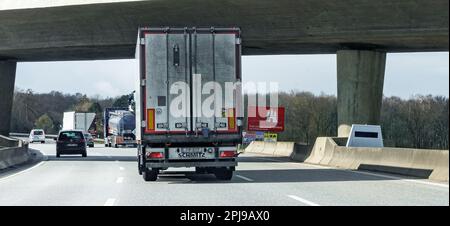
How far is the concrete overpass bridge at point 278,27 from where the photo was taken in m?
30.5

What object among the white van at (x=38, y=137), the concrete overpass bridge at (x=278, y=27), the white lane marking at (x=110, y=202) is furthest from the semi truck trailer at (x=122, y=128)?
the white lane marking at (x=110, y=202)

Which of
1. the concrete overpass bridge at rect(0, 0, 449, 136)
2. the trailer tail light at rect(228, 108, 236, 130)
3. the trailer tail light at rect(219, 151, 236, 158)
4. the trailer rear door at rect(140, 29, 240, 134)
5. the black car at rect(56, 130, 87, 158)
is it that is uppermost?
the concrete overpass bridge at rect(0, 0, 449, 136)

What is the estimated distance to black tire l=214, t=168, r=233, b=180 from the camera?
19797 mm

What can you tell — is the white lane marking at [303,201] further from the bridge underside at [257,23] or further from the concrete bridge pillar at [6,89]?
the concrete bridge pillar at [6,89]

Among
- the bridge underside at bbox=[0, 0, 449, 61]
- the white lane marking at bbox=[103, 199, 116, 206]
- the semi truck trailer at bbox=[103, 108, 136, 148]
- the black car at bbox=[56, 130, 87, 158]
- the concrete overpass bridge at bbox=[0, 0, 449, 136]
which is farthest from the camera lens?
the semi truck trailer at bbox=[103, 108, 136, 148]

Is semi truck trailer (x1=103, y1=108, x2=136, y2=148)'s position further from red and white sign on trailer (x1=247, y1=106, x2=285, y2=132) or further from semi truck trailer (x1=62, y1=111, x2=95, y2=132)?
semi truck trailer (x1=62, y1=111, x2=95, y2=132)

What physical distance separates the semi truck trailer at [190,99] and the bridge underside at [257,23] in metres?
11.6

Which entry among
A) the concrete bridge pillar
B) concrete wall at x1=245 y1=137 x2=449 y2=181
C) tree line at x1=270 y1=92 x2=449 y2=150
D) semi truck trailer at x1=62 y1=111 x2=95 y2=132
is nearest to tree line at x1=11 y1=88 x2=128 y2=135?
semi truck trailer at x1=62 y1=111 x2=95 y2=132

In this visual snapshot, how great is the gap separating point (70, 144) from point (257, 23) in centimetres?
1592

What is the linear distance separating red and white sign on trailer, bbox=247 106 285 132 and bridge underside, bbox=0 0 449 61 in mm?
21752

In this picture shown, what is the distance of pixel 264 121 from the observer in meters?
60.6

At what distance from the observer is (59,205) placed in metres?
13.1

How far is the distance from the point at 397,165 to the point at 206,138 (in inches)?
244

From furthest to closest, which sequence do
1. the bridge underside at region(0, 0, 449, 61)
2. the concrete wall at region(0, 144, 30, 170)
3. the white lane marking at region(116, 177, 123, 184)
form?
the bridge underside at region(0, 0, 449, 61)
the concrete wall at region(0, 144, 30, 170)
the white lane marking at region(116, 177, 123, 184)
